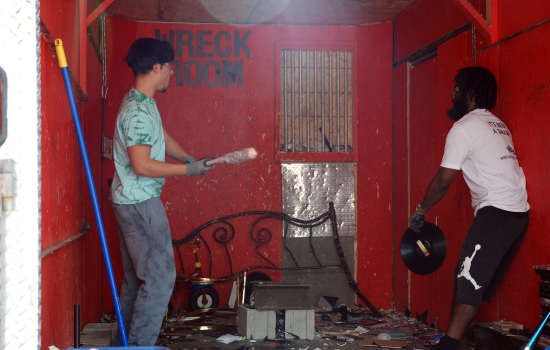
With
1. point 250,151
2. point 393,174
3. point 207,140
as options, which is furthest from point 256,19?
point 250,151

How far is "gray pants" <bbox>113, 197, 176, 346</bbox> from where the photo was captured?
2.69 meters

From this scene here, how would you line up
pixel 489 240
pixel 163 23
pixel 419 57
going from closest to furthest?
pixel 489 240, pixel 419 57, pixel 163 23

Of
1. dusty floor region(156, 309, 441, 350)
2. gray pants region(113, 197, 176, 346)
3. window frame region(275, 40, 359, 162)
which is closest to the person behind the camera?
gray pants region(113, 197, 176, 346)

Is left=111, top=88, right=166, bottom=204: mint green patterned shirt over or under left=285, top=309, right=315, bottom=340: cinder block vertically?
over

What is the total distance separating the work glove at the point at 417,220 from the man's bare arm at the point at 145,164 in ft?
5.99

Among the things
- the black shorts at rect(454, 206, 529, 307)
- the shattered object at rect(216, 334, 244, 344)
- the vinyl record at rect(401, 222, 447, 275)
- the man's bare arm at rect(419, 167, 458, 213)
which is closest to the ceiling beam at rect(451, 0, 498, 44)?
the man's bare arm at rect(419, 167, 458, 213)

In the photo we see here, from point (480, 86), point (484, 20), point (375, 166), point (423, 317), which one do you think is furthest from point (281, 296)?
point (484, 20)

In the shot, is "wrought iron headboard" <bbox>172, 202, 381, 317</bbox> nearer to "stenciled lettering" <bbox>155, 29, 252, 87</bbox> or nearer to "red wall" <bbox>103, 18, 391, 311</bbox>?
"red wall" <bbox>103, 18, 391, 311</bbox>

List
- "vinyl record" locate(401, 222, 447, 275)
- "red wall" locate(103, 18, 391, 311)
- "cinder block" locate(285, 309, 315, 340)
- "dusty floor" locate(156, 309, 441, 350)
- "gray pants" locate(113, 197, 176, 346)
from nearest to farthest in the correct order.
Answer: "gray pants" locate(113, 197, 176, 346), "vinyl record" locate(401, 222, 447, 275), "dusty floor" locate(156, 309, 441, 350), "cinder block" locate(285, 309, 315, 340), "red wall" locate(103, 18, 391, 311)

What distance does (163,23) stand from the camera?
5.25 metres

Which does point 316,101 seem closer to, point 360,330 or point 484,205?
point 360,330

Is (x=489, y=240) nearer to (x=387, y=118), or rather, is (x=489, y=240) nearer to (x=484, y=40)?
(x=484, y=40)

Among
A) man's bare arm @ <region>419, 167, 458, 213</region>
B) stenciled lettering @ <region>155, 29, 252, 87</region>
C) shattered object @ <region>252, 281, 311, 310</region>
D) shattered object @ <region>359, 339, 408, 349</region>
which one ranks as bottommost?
shattered object @ <region>359, 339, 408, 349</region>

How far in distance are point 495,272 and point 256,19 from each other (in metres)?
3.40
